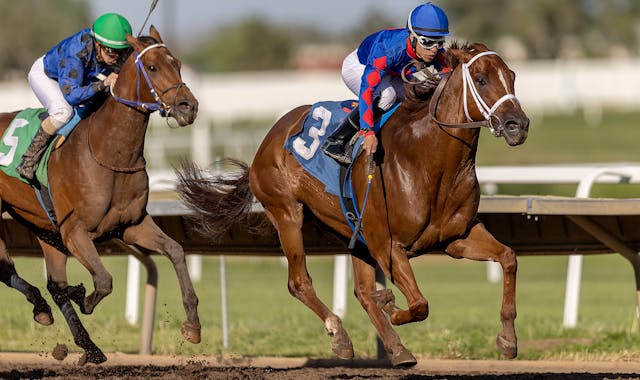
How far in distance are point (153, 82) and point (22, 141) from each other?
99 centimetres

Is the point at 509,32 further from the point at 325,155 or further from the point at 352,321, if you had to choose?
the point at 325,155

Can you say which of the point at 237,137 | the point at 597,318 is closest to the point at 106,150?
the point at 597,318

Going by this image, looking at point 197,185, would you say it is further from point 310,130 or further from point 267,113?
point 267,113

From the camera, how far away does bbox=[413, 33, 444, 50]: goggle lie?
20.3 feet

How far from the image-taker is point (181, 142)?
77.7 ft

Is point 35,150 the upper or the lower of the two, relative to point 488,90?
lower

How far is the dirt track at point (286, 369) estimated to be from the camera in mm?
6238

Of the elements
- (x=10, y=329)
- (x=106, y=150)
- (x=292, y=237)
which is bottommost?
(x=10, y=329)

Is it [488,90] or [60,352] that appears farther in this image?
[60,352]

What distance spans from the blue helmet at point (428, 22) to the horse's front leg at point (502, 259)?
3.16ft

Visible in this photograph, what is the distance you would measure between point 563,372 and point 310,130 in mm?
1856

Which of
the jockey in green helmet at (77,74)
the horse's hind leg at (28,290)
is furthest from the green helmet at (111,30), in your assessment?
the horse's hind leg at (28,290)

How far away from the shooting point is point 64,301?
7020mm

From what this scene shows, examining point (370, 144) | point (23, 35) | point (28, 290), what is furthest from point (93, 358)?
point (23, 35)
